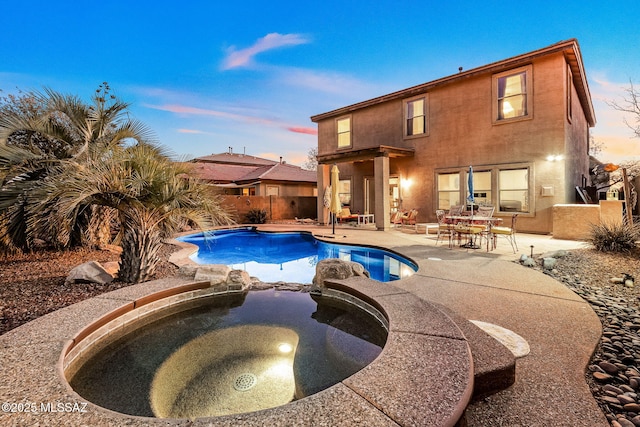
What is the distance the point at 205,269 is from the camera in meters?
4.55

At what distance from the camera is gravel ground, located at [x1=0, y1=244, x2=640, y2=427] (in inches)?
85.6

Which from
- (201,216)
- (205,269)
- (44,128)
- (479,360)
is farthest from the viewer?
(44,128)

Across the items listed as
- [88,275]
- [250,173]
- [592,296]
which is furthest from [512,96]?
[250,173]

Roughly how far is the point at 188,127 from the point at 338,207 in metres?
16.1

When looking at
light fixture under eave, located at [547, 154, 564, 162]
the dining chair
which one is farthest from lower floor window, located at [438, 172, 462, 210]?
light fixture under eave, located at [547, 154, 564, 162]

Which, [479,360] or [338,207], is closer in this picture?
[479,360]

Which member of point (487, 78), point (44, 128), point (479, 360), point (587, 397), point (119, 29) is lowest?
point (587, 397)

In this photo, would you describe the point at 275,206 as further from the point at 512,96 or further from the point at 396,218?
the point at 512,96

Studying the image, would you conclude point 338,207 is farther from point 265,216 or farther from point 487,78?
point 487,78

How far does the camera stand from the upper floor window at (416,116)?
13.1 metres

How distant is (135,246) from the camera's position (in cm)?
464

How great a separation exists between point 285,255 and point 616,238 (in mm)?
8296

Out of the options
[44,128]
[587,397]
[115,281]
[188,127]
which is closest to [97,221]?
[44,128]

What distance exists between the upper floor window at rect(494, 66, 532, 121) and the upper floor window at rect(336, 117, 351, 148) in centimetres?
708
